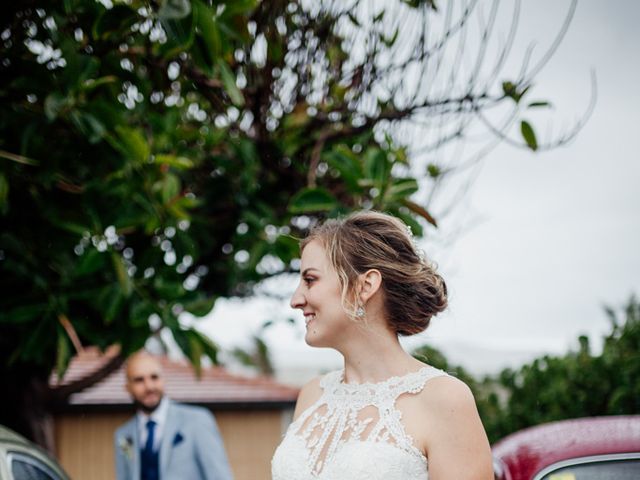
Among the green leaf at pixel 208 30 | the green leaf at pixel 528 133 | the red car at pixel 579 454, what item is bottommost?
the red car at pixel 579 454

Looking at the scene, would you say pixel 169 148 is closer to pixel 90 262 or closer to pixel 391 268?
pixel 90 262

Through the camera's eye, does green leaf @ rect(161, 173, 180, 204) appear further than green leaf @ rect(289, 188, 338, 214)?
Yes

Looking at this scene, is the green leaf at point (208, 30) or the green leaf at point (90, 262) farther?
the green leaf at point (90, 262)

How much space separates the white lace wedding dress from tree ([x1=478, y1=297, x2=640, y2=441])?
156 inches

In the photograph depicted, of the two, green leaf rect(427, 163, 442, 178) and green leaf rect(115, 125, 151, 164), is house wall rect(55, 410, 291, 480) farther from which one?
green leaf rect(115, 125, 151, 164)

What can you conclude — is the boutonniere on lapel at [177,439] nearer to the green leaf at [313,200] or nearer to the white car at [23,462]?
the white car at [23,462]

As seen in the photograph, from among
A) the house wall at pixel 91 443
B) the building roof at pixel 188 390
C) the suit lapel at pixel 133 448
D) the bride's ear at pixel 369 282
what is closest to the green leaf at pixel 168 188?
the bride's ear at pixel 369 282

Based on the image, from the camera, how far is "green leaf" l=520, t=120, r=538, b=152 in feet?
14.1

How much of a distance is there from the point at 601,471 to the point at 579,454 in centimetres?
12

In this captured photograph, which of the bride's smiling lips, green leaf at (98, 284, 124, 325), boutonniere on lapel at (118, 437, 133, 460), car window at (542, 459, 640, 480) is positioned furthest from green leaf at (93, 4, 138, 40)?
boutonniere on lapel at (118, 437, 133, 460)

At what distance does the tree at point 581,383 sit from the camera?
19.9 ft

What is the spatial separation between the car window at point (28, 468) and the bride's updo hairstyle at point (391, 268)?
1922 millimetres

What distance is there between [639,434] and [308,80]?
340 cm

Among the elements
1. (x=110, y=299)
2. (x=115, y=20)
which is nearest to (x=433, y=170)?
(x=110, y=299)
